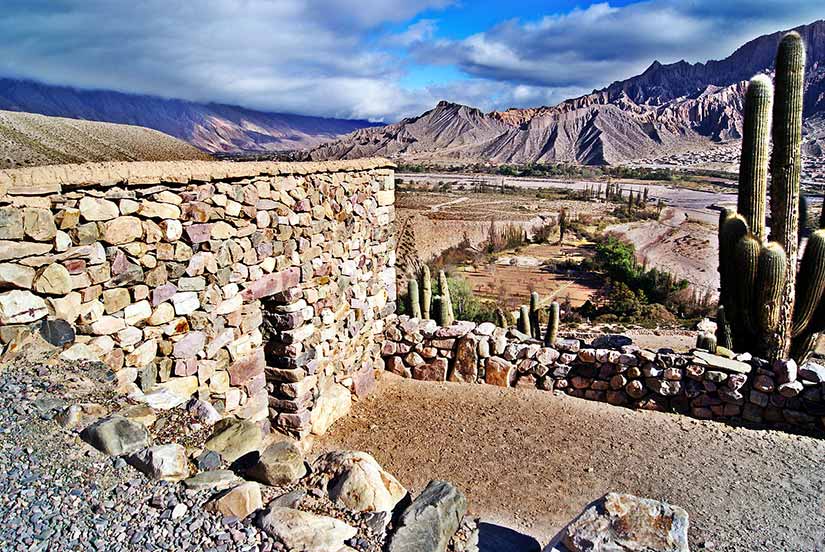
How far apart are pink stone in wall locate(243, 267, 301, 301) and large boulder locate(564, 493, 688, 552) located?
3137mm

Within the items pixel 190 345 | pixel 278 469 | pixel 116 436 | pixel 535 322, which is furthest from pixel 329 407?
pixel 535 322

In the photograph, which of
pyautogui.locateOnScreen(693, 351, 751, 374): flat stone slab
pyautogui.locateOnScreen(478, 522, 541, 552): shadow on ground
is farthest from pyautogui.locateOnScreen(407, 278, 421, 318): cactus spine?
pyautogui.locateOnScreen(478, 522, 541, 552): shadow on ground

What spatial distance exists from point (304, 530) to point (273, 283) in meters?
3.00

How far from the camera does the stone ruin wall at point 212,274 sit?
3402 mm

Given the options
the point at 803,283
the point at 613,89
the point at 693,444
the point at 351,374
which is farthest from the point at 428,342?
the point at 613,89

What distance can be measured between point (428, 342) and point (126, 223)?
4.70m

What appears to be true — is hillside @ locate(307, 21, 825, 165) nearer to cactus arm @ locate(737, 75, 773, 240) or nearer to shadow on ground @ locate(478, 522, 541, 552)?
cactus arm @ locate(737, 75, 773, 240)

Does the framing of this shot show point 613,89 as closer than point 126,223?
No

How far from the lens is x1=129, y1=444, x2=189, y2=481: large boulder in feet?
9.42

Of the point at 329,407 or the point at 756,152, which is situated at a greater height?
the point at 756,152

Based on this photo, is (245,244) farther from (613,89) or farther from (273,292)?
(613,89)

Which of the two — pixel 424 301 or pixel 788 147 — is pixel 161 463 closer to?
pixel 424 301

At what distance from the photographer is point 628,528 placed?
3346 millimetres

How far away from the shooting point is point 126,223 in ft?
12.6
